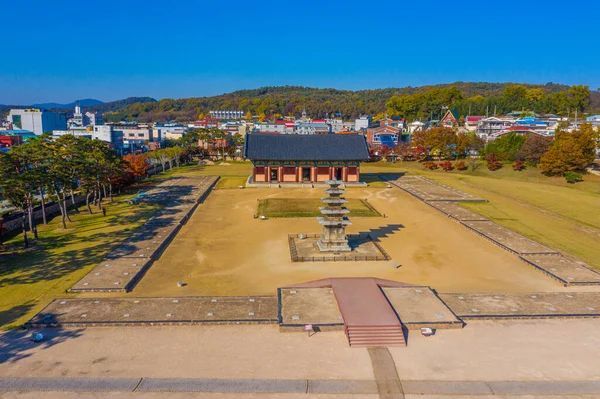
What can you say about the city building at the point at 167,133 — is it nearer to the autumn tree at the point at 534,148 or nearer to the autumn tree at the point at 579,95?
the autumn tree at the point at 534,148

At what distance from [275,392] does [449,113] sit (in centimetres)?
12125

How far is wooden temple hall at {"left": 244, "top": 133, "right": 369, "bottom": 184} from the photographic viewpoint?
56.2m

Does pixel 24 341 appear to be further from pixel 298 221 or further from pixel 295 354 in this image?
pixel 298 221

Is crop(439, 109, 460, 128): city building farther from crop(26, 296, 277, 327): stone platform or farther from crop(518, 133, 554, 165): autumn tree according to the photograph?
crop(26, 296, 277, 327): stone platform

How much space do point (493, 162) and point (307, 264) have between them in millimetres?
52920

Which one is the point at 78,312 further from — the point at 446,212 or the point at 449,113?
the point at 449,113

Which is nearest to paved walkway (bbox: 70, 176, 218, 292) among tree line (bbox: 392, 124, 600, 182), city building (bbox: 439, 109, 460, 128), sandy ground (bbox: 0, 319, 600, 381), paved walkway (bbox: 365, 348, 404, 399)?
sandy ground (bbox: 0, 319, 600, 381)

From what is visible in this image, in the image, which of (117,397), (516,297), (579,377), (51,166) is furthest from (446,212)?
(51,166)

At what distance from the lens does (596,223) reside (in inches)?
1478

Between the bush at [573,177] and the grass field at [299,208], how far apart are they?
32.8 m

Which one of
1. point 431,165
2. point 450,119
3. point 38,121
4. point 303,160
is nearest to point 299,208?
point 303,160

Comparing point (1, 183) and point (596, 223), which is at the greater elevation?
point (1, 183)

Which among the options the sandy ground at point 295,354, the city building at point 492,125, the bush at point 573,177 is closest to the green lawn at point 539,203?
the bush at point 573,177

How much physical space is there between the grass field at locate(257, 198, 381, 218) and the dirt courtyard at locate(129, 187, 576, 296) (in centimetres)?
154
